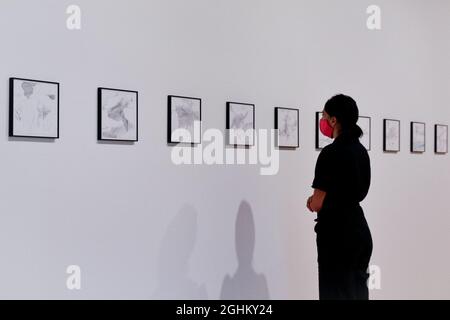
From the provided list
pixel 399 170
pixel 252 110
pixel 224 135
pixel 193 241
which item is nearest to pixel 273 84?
pixel 252 110

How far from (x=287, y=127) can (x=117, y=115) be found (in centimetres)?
132

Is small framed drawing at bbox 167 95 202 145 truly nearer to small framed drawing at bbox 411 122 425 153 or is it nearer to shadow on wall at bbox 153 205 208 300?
shadow on wall at bbox 153 205 208 300

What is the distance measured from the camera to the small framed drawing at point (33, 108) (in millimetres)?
3162

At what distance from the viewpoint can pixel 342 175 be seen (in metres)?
3.67

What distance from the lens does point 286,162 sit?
445cm

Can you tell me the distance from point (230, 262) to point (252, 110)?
37.7 inches

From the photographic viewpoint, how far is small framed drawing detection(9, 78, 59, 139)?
10.4ft

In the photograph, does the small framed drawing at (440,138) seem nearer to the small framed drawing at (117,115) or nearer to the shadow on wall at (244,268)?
the shadow on wall at (244,268)

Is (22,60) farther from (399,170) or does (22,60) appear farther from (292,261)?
(399,170)

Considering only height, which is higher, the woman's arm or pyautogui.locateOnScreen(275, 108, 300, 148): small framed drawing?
pyautogui.locateOnScreen(275, 108, 300, 148): small framed drawing

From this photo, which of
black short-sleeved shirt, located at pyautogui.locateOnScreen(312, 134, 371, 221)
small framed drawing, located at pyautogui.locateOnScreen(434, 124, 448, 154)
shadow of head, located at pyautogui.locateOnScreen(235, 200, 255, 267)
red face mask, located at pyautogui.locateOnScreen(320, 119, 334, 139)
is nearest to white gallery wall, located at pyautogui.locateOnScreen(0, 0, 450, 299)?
shadow of head, located at pyautogui.locateOnScreen(235, 200, 255, 267)

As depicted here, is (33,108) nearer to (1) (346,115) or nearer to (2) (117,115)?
(2) (117,115)

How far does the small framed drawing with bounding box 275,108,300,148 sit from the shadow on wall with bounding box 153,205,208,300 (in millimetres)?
834

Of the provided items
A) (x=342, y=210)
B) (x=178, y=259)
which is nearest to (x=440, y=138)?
(x=342, y=210)
